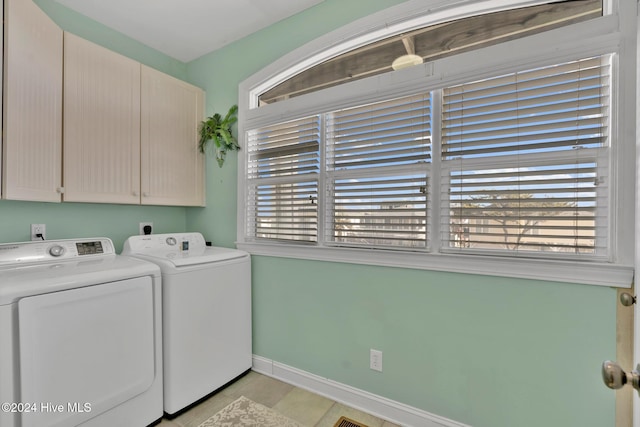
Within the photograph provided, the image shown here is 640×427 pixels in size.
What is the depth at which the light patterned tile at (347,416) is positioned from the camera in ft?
5.72

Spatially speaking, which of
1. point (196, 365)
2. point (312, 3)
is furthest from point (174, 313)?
point (312, 3)

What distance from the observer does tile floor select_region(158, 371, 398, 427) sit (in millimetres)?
1771

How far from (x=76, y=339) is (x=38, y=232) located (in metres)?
1.01

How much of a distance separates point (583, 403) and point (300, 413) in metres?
1.46

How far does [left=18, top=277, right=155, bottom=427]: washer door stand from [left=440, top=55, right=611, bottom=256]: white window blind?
5.87ft

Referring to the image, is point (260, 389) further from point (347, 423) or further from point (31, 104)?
point (31, 104)

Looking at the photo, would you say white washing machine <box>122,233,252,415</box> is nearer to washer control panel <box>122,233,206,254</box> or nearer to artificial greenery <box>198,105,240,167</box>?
washer control panel <box>122,233,206,254</box>

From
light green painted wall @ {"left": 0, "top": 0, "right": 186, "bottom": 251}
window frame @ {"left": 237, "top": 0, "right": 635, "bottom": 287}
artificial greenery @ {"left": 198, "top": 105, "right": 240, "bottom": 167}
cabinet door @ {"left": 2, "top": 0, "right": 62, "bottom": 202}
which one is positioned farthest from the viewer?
artificial greenery @ {"left": 198, "top": 105, "right": 240, "bottom": 167}

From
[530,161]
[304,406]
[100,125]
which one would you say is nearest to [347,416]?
[304,406]

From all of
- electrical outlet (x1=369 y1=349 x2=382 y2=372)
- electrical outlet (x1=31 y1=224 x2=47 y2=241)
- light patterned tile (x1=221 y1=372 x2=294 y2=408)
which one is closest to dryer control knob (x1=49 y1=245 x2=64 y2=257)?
electrical outlet (x1=31 y1=224 x2=47 y2=241)

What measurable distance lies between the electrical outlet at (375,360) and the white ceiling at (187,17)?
7.77 feet

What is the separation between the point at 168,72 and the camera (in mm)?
2760

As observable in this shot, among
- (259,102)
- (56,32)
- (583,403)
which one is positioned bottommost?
(583,403)

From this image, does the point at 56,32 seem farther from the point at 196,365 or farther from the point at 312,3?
the point at 196,365
